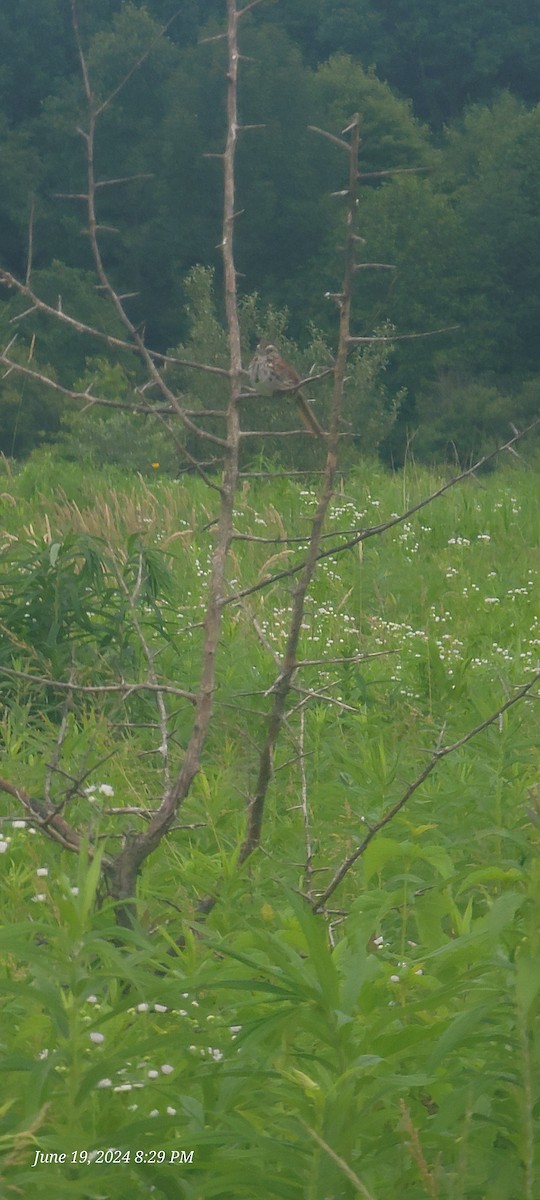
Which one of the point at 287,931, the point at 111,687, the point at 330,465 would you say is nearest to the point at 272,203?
the point at 330,465

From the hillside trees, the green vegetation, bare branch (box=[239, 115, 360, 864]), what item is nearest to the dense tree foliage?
the green vegetation

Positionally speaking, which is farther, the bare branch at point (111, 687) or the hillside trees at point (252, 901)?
the bare branch at point (111, 687)

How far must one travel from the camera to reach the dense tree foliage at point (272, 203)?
32750mm

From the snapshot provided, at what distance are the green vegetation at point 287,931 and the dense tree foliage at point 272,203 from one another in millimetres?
26187

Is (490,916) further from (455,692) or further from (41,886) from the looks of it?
(455,692)

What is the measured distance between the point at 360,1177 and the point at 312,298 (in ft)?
104

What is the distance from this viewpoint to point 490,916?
1.70 metres

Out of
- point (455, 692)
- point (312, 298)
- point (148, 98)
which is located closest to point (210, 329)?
point (312, 298)

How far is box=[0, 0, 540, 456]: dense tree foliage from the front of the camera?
107 feet

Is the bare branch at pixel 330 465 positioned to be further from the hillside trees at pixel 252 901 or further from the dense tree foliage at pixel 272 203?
the dense tree foliage at pixel 272 203

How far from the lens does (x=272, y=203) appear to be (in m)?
35.4

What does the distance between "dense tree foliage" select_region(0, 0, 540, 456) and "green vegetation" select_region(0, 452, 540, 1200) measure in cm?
2619

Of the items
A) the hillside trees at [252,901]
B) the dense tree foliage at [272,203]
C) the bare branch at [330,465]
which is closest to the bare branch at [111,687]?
the hillside trees at [252,901]

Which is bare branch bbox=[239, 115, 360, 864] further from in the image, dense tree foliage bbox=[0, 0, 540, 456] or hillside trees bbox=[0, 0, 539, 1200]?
dense tree foliage bbox=[0, 0, 540, 456]
